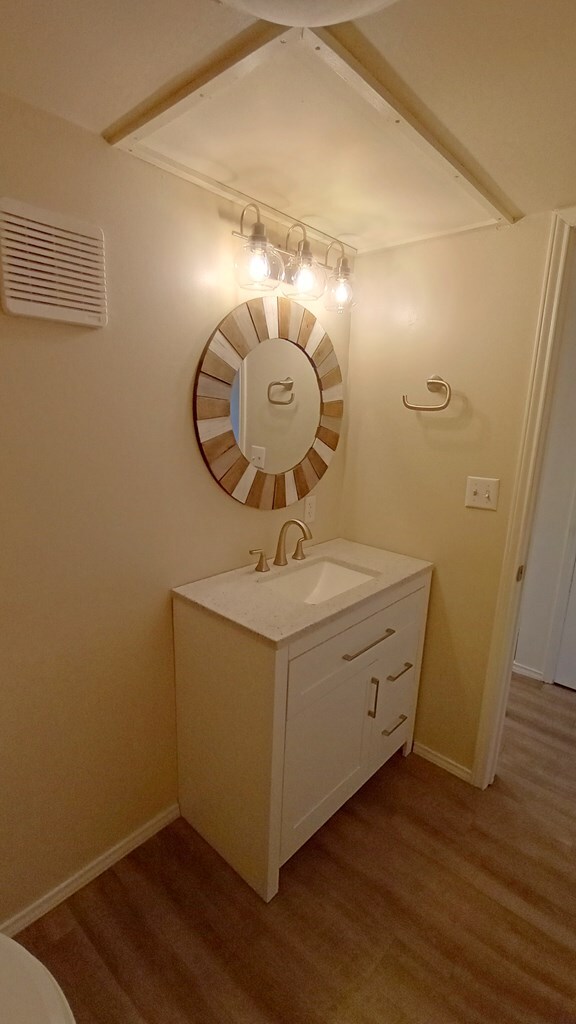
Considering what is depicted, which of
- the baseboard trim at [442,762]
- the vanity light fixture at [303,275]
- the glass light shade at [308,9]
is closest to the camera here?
the glass light shade at [308,9]

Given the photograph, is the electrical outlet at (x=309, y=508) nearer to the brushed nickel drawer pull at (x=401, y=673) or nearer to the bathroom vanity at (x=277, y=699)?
the bathroom vanity at (x=277, y=699)

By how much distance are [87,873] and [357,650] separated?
3.60ft

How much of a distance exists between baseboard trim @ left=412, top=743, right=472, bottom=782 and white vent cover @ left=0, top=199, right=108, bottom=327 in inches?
81.6

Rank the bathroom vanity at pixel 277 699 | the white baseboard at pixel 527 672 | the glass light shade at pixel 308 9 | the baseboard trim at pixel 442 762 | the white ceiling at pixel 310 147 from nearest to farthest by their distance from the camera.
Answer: the glass light shade at pixel 308 9, the white ceiling at pixel 310 147, the bathroom vanity at pixel 277 699, the baseboard trim at pixel 442 762, the white baseboard at pixel 527 672

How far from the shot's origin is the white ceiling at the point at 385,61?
0.79m

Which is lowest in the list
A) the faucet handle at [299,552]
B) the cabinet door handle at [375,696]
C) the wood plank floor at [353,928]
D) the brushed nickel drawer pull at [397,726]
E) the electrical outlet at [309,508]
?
the wood plank floor at [353,928]

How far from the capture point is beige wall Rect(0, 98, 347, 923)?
116 centimetres

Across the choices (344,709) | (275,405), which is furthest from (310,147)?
(344,709)

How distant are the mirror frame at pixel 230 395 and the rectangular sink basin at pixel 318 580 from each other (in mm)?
278

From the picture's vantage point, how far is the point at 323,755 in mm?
1500

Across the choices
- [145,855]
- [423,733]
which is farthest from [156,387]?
[423,733]

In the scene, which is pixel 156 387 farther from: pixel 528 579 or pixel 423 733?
pixel 528 579

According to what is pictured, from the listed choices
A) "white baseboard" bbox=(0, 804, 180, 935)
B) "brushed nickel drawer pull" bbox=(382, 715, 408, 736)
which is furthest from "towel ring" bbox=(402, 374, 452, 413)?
"white baseboard" bbox=(0, 804, 180, 935)

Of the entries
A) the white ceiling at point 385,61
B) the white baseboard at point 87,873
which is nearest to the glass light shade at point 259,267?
the white ceiling at point 385,61
